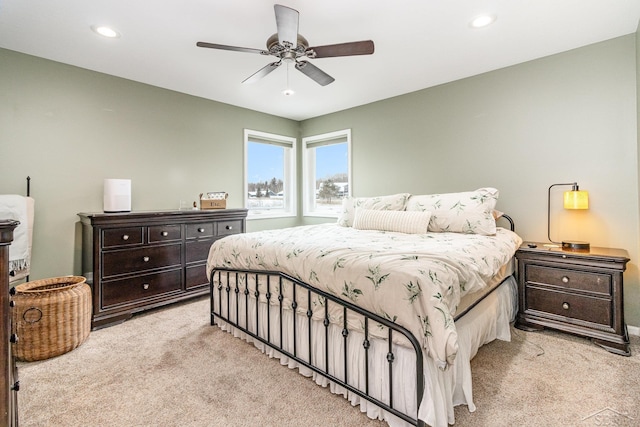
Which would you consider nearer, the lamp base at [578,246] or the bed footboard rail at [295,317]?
the bed footboard rail at [295,317]

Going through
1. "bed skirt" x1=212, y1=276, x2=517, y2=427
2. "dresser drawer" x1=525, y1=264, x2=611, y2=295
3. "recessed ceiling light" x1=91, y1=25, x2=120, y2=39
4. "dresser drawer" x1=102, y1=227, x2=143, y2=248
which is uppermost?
"recessed ceiling light" x1=91, y1=25, x2=120, y2=39

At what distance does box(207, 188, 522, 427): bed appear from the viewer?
4.66ft

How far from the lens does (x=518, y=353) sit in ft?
7.55

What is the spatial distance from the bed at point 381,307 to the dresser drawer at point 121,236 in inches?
36.8

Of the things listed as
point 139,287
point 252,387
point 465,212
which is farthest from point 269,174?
point 252,387

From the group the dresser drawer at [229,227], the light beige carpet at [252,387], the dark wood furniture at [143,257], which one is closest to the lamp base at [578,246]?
the light beige carpet at [252,387]

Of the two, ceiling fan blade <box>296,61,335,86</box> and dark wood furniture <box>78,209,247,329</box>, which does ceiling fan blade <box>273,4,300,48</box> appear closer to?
ceiling fan blade <box>296,61,335,86</box>

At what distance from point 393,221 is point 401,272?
65.5 inches

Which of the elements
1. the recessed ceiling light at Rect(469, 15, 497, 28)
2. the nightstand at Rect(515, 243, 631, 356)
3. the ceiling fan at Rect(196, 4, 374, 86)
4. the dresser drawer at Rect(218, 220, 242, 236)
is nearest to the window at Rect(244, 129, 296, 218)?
the dresser drawer at Rect(218, 220, 242, 236)

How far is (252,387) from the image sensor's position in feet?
6.30

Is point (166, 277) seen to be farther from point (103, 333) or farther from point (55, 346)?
point (55, 346)

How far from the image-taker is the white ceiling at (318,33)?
7.23ft

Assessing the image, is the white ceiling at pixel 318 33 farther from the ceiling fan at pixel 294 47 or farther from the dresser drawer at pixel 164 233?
the dresser drawer at pixel 164 233

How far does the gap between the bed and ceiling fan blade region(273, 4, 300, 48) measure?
1.38 metres
